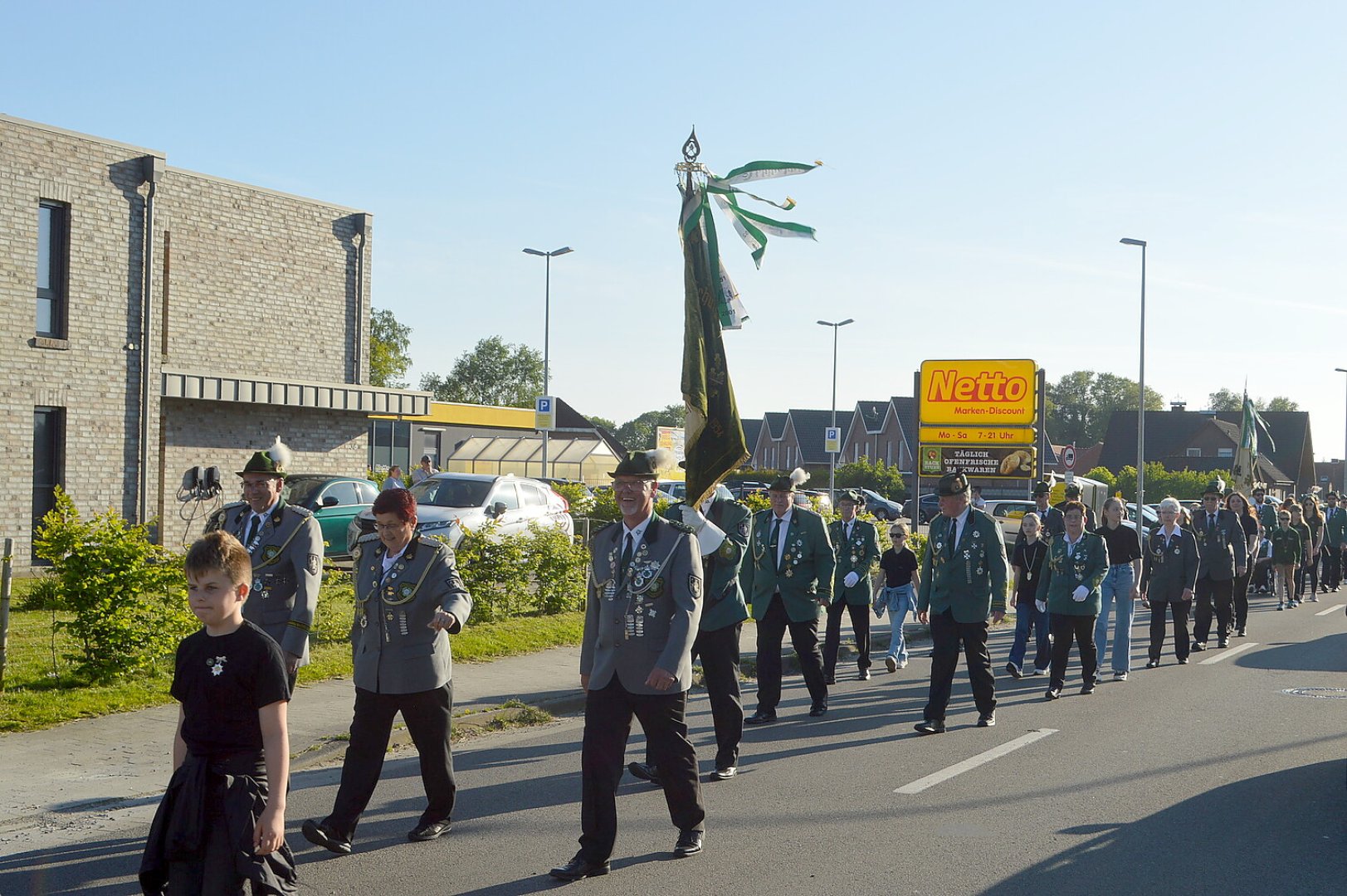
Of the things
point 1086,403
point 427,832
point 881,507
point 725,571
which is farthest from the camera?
point 1086,403

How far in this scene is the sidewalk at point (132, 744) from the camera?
6.99m

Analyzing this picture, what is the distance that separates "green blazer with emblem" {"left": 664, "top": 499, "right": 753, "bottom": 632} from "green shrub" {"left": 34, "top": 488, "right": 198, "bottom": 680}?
176 inches

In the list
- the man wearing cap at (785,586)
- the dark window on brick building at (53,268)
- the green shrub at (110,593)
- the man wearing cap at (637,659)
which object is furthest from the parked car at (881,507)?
the man wearing cap at (637,659)

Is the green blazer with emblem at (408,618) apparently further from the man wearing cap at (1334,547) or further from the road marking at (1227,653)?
the man wearing cap at (1334,547)

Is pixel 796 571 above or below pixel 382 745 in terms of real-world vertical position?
above

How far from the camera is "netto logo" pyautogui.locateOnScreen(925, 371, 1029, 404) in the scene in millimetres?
23858

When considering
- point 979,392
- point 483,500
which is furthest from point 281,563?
point 979,392

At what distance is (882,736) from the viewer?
365 inches

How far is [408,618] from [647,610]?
1.17 metres

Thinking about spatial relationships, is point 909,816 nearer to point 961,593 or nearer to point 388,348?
point 961,593

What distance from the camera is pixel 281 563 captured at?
6375mm

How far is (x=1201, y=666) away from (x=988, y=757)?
637 cm

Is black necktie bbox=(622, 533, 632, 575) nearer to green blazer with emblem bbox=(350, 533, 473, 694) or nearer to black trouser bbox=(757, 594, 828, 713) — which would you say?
green blazer with emblem bbox=(350, 533, 473, 694)

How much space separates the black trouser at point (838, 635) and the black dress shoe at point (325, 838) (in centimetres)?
646
